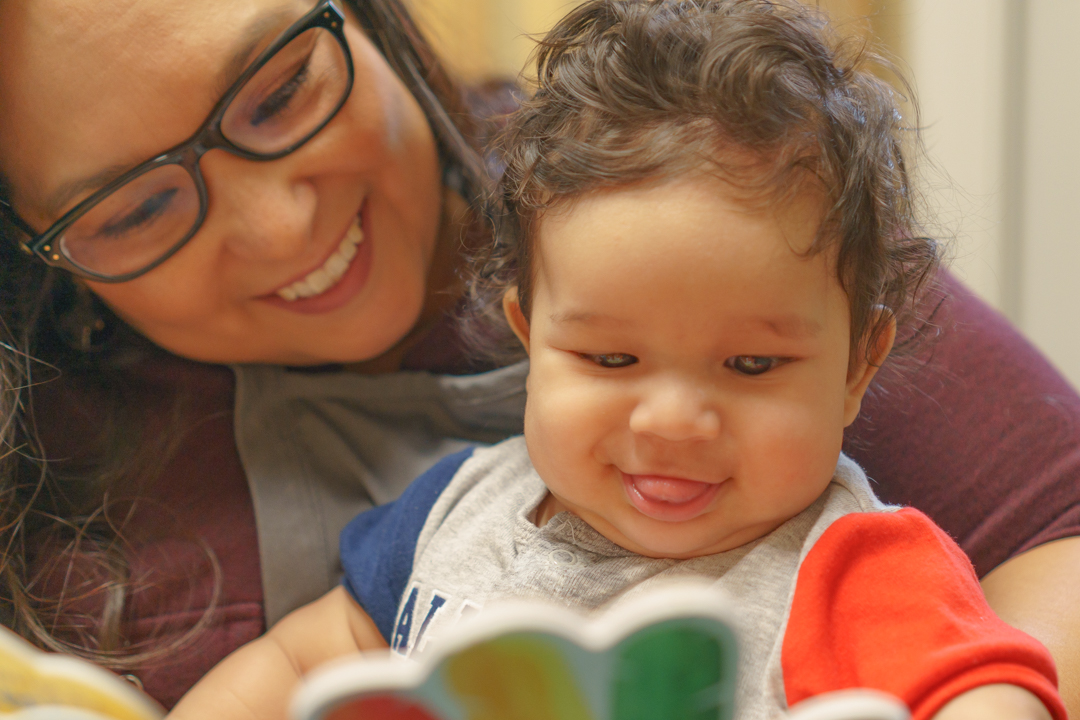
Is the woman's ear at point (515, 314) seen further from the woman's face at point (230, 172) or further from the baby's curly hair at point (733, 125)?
the woman's face at point (230, 172)

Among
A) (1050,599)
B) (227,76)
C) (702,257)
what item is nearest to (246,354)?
(227,76)

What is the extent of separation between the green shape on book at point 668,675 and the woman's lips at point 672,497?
34 centimetres

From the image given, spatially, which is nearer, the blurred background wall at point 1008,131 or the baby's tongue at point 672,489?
the baby's tongue at point 672,489

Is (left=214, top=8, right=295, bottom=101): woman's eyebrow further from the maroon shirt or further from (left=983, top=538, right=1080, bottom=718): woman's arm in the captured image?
(left=983, top=538, right=1080, bottom=718): woman's arm

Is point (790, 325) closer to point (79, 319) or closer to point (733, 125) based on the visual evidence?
point (733, 125)

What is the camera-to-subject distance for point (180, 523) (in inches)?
43.1

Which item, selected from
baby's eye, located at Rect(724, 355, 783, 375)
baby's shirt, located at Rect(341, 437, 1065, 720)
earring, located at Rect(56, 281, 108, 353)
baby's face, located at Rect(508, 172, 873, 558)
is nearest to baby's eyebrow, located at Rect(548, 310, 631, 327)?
baby's face, located at Rect(508, 172, 873, 558)

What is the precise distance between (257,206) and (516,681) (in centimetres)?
78

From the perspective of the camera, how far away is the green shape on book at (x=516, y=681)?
0.36m

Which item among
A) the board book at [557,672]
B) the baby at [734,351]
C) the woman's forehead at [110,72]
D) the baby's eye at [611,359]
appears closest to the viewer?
the board book at [557,672]

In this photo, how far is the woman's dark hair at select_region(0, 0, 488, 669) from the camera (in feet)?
3.29

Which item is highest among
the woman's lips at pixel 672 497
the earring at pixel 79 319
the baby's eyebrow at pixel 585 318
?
the earring at pixel 79 319

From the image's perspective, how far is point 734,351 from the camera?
708 mm

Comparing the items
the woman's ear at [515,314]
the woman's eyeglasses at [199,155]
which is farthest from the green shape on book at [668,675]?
the woman's eyeglasses at [199,155]
